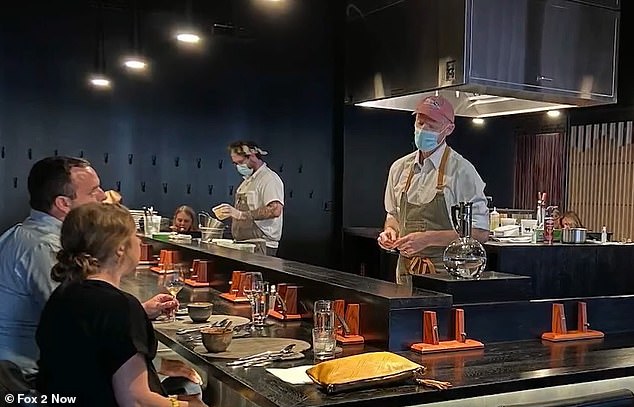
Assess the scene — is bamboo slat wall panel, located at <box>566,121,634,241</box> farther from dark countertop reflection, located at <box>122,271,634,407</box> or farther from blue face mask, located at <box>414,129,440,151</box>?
dark countertop reflection, located at <box>122,271,634,407</box>

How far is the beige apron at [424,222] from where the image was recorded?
296cm

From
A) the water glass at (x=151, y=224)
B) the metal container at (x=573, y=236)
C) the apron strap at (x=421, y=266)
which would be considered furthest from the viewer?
the water glass at (x=151, y=224)

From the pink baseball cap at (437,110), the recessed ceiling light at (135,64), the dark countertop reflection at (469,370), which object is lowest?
the dark countertop reflection at (469,370)

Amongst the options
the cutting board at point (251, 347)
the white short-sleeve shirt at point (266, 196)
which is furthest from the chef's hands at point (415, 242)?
the white short-sleeve shirt at point (266, 196)

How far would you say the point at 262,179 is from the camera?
16.8ft

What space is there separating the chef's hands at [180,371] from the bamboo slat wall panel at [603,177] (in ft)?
15.6

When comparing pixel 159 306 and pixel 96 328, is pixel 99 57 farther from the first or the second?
pixel 96 328

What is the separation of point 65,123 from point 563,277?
3628 millimetres

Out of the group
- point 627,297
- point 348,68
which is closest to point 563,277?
point 627,297

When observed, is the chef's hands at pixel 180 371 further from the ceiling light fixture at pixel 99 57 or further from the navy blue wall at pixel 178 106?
the ceiling light fixture at pixel 99 57

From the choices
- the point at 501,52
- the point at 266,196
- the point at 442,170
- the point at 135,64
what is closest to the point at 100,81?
the point at 135,64

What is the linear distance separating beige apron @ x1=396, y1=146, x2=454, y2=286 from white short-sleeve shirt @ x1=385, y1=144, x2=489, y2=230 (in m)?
0.02

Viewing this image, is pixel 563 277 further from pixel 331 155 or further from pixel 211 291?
pixel 331 155

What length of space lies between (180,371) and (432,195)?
154 cm
